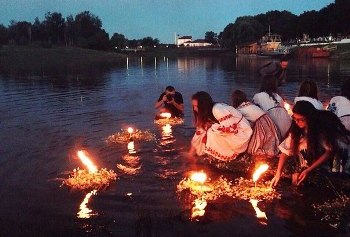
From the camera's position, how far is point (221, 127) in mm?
10484

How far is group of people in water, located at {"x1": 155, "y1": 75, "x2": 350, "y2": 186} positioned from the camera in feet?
27.5

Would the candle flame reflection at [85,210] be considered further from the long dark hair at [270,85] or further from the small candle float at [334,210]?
the long dark hair at [270,85]

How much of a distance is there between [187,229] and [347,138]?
355cm

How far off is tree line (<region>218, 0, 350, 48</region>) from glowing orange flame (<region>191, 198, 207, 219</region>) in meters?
106

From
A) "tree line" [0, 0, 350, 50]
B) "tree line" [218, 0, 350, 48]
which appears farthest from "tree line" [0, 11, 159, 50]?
"tree line" [218, 0, 350, 48]

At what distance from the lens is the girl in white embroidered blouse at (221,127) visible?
33.9 feet

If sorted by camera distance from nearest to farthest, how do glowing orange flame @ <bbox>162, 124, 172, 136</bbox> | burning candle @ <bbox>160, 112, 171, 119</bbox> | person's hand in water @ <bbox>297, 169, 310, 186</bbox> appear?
person's hand in water @ <bbox>297, 169, 310, 186</bbox> < glowing orange flame @ <bbox>162, 124, 172, 136</bbox> < burning candle @ <bbox>160, 112, 171, 119</bbox>

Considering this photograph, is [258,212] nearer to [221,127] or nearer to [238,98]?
[221,127]

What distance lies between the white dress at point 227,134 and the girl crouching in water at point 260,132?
0.80 feet

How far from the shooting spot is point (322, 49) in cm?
9369

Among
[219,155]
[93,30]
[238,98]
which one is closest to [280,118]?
[238,98]

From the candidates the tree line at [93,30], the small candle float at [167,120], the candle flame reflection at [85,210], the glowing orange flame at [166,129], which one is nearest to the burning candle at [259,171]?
the candle flame reflection at [85,210]

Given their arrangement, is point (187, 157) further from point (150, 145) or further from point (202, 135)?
point (150, 145)

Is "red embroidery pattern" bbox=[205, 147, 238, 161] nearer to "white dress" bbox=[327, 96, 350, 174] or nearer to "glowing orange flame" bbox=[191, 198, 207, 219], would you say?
"glowing orange flame" bbox=[191, 198, 207, 219]
